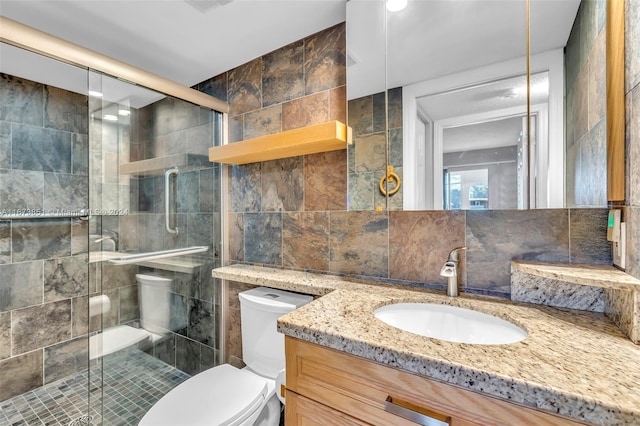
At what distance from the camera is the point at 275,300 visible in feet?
4.61

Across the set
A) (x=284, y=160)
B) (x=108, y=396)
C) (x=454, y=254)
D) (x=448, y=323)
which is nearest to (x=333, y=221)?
(x=284, y=160)

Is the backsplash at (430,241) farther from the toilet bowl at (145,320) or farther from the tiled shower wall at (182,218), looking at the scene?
the toilet bowl at (145,320)

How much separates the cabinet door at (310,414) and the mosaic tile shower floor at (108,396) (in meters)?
1.16

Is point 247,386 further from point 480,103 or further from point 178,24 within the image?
point 178,24

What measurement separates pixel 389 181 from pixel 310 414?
92cm

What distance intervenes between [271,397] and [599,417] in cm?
125

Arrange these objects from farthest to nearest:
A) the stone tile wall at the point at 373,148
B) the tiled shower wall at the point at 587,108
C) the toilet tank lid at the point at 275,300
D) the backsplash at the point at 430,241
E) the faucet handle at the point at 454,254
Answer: the toilet tank lid at the point at 275,300 → the stone tile wall at the point at 373,148 → the faucet handle at the point at 454,254 → the backsplash at the point at 430,241 → the tiled shower wall at the point at 587,108

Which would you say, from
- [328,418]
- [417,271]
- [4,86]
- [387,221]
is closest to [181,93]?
[4,86]

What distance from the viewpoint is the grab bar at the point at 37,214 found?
1.75 meters

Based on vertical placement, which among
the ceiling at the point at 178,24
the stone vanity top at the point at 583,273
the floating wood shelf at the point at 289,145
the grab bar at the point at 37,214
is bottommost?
the stone vanity top at the point at 583,273

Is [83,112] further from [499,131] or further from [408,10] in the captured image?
[499,131]

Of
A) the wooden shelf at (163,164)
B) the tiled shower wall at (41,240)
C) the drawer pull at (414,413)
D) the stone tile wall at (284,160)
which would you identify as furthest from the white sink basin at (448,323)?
the tiled shower wall at (41,240)

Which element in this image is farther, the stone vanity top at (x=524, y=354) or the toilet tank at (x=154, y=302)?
the toilet tank at (x=154, y=302)

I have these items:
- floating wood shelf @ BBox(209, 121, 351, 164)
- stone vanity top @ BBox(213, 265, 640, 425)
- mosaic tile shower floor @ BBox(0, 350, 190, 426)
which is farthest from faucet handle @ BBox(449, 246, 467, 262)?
mosaic tile shower floor @ BBox(0, 350, 190, 426)
